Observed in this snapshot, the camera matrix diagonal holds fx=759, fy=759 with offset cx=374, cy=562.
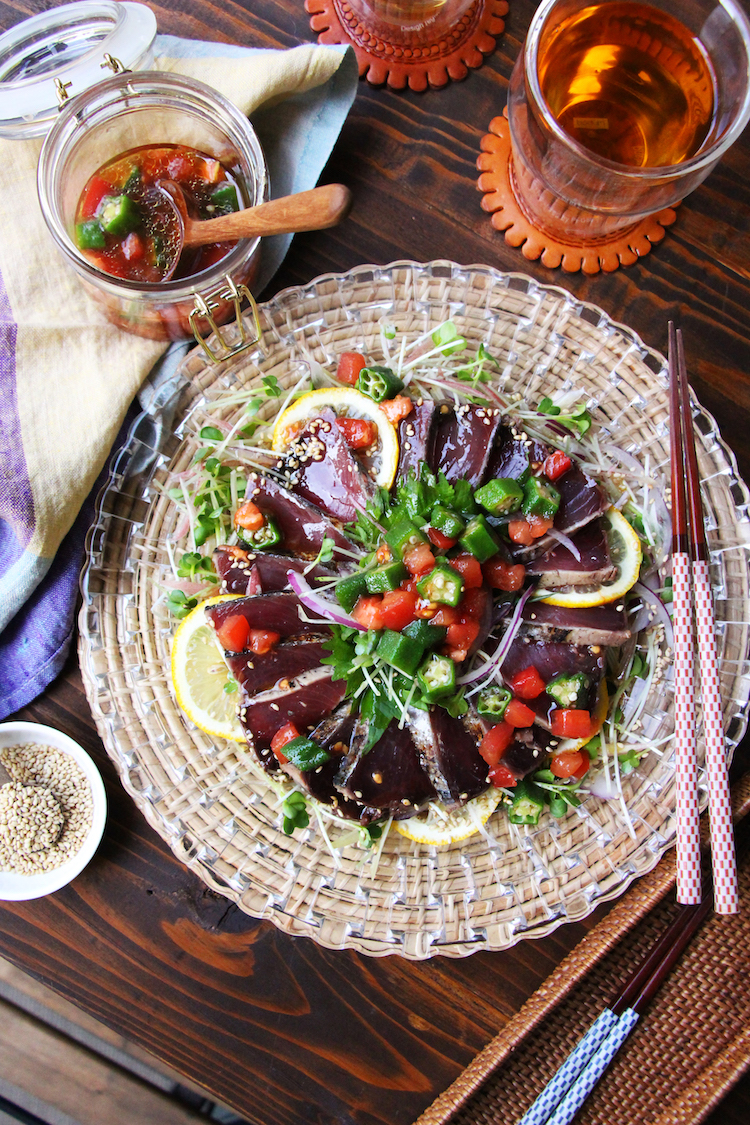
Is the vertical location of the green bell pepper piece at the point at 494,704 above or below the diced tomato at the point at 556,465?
below

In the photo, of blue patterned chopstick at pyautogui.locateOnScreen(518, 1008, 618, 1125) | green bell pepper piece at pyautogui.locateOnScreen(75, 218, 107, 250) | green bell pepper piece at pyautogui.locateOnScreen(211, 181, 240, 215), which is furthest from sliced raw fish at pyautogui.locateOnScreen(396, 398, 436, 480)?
blue patterned chopstick at pyautogui.locateOnScreen(518, 1008, 618, 1125)

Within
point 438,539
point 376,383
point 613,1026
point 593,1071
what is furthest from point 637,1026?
point 376,383

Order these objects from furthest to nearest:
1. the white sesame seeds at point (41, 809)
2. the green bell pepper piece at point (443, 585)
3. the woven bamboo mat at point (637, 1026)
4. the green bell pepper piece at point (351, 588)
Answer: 1. the white sesame seeds at point (41, 809)
2. the woven bamboo mat at point (637, 1026)
3. the green bell pepper piece at point (351, 588)
4. the green bell pepper piece at point (443, 585)

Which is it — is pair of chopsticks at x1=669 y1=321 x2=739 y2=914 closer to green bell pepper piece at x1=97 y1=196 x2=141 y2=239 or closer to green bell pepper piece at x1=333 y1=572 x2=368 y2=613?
green bell pepper piece at x1=333 y1=572 x2=368 y2=613

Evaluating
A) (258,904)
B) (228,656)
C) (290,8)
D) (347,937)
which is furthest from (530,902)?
(290,8)

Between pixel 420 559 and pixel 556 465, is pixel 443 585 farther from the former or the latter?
pixel 556 465

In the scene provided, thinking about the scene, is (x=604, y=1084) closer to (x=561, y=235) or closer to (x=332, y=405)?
(x=332, y=405)

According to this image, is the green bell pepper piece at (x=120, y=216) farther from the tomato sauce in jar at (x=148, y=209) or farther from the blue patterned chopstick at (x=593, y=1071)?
the blue patterned chopstick at (x=593, y=1071)

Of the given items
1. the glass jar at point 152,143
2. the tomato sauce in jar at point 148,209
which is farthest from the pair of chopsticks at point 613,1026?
the tomato sauce in jar at point 148,209
